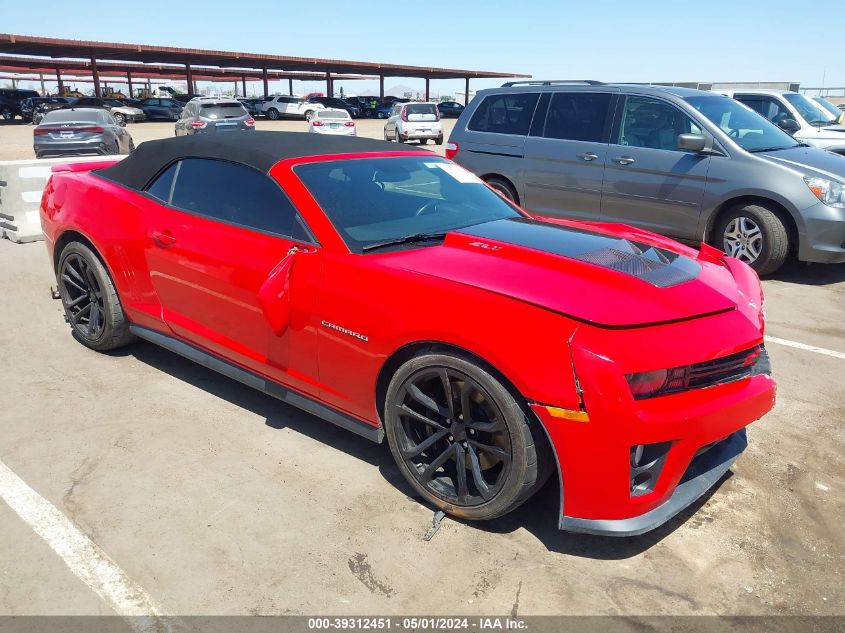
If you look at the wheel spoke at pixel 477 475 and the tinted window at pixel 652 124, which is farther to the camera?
the tinted window at pixel 652 124

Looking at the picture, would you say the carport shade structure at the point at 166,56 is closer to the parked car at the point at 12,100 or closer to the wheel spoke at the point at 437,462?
the parked car at the point at 12,100

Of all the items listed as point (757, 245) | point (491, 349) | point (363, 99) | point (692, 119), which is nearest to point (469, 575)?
point (491, 349)

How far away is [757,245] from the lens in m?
6.89

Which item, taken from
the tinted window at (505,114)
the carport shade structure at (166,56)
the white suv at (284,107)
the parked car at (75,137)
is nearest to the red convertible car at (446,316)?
the tinted window at (505,114)

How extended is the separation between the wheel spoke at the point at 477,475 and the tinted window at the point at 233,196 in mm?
1423

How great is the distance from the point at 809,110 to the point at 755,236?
7843mm

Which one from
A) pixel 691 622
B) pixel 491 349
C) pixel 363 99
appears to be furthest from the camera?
pixel 363 99

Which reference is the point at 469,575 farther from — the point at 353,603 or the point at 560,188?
the point at 560,188

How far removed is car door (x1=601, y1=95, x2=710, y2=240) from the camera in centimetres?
715

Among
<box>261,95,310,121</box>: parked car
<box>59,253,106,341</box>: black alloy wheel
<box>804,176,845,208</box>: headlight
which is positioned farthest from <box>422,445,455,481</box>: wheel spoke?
<box>261,95,310,121</box>: parked car

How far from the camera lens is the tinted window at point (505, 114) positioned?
834 cm

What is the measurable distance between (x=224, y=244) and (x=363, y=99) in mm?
53357

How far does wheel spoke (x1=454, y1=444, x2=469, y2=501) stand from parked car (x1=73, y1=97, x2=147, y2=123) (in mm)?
38404

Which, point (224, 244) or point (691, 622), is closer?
point (691, 622)
